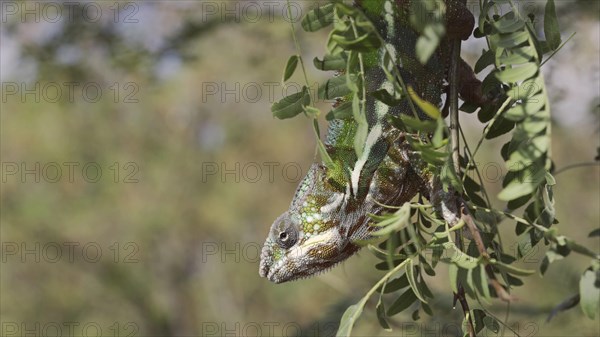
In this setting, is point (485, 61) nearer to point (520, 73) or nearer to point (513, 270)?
point (520, 73)

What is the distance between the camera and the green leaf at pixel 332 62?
3.26ft

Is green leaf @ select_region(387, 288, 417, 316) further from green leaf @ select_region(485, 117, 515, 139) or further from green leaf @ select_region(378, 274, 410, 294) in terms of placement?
green leaf @ select_region(485, 117, 515, 139)

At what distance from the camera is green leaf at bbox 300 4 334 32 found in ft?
3.29

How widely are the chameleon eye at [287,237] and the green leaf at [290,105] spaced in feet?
1.85

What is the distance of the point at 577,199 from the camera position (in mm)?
7594

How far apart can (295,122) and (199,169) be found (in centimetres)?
205

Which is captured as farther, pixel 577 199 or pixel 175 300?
pixel 175 300

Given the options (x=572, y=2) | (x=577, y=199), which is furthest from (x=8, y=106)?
(x=572, y=2)

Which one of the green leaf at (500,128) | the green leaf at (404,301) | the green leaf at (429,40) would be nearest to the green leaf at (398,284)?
the green leaf at (404,301)

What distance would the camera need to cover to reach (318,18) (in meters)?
1.01

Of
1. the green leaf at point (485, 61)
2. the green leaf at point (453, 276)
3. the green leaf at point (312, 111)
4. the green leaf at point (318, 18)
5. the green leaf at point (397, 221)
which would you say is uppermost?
the green leaf at point (318, 18)

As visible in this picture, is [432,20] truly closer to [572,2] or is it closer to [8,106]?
[572,2]

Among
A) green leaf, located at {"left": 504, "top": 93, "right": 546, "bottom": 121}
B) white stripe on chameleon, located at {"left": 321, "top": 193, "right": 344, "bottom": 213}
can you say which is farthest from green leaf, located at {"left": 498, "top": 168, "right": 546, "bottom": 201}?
white stripe on chameleon, located at {"left": 321, "top": 193, "right": 344, "bottom": 213}

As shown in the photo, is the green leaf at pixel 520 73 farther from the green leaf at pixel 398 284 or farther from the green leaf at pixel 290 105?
the green leaf at pixel 398 284
